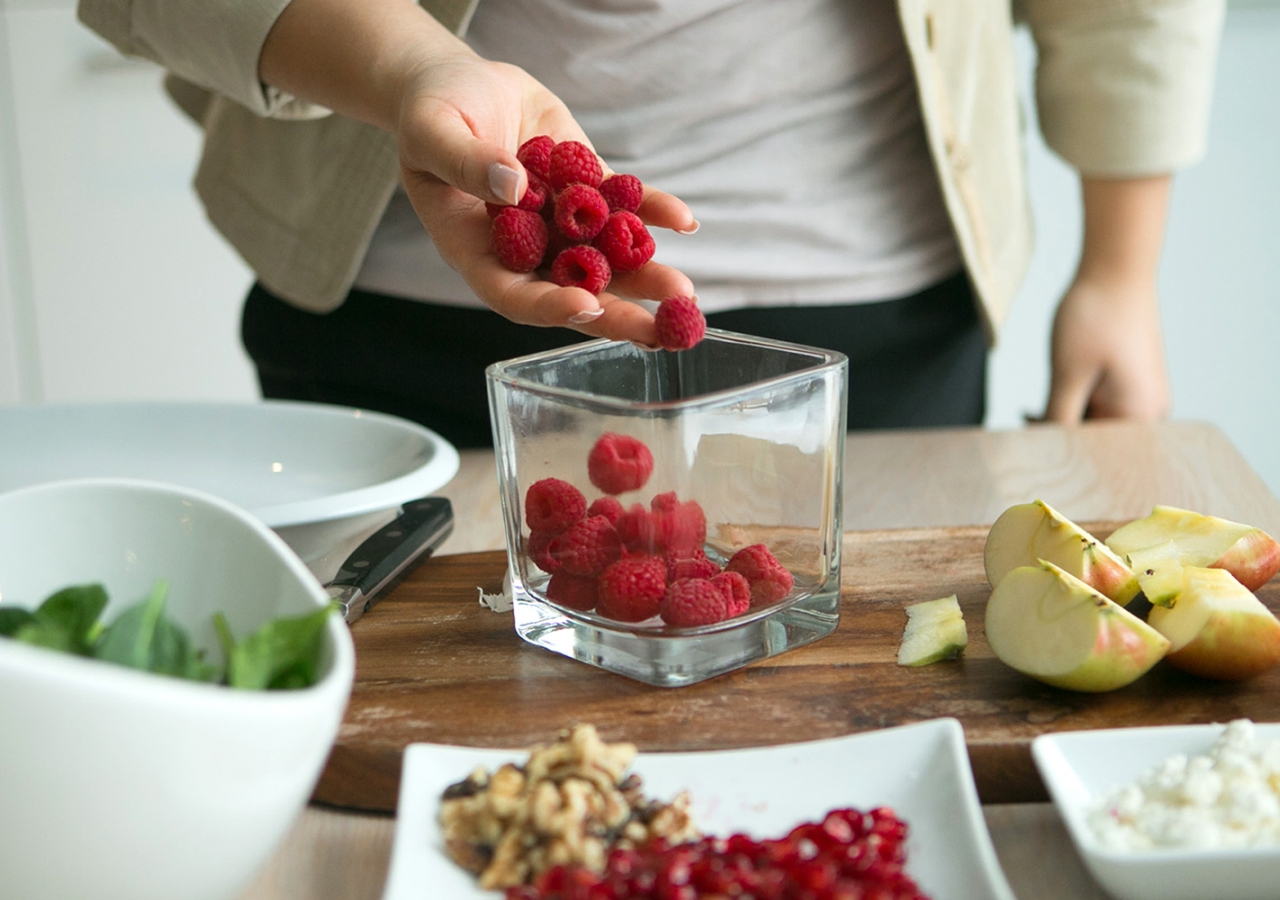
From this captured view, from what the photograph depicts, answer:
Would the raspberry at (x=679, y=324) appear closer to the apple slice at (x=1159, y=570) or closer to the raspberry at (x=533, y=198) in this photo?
the raspberry at (x=533, y=198)

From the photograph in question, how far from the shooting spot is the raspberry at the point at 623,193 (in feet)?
2.69

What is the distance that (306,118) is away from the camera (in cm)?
117

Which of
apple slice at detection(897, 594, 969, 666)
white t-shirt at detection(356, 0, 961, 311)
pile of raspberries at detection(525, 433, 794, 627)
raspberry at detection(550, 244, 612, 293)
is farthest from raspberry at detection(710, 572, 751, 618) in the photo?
white t-shirt at detection(356, 0, 961, 311)

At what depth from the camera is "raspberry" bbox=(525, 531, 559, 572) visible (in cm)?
75

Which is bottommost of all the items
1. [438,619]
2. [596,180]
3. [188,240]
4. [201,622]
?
[188,240]

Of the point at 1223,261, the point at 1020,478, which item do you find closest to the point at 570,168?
the point at 1020,478

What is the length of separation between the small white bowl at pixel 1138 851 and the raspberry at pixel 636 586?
223mm

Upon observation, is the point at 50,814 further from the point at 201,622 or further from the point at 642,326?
the point at 642,326

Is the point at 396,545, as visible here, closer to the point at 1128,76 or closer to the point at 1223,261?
the point at 1128,76

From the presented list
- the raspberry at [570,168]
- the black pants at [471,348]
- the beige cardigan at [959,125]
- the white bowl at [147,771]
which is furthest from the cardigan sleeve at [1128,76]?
the white bowl at [147,771]

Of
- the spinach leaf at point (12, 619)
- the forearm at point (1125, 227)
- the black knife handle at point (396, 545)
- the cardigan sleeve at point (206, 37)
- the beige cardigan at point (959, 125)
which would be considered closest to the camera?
the spinach leaf at point (12, 619)

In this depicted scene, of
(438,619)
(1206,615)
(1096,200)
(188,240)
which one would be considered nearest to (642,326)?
(438,619)

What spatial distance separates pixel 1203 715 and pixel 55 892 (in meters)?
0.58

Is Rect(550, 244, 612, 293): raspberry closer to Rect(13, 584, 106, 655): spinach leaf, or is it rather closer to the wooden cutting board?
the wooden cutting board
